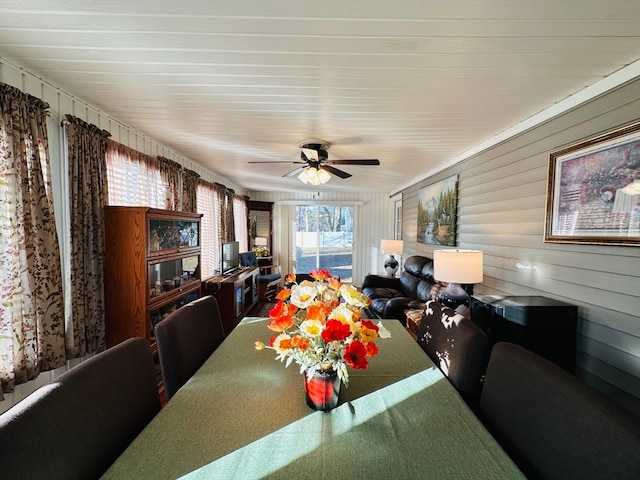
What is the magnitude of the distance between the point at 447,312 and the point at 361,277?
5.38 m

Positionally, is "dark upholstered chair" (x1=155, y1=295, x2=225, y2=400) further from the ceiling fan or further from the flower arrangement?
the ceiling fan

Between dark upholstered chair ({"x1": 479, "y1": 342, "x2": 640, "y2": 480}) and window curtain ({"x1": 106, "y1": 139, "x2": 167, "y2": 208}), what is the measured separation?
117 inches

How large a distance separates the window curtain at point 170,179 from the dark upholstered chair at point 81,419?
2.45 m

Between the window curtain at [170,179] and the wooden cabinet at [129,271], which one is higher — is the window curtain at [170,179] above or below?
above

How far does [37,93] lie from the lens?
1793 millimetres

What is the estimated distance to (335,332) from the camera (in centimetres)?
87

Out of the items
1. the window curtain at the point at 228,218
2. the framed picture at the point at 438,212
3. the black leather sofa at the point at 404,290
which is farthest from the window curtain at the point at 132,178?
the framed picture at the point at 438,212

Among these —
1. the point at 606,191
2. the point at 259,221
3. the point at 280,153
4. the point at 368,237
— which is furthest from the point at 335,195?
the point at 606,191

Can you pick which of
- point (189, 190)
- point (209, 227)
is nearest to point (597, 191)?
point (189, 190)

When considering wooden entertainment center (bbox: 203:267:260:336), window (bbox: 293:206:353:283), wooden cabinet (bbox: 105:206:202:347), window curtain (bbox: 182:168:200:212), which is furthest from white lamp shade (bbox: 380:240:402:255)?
wooden cabinet (bbox: 105:206:202:347)

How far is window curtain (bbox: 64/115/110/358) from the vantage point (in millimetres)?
2010

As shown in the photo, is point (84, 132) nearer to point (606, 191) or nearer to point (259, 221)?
point (606, 191)

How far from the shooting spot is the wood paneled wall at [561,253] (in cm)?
158

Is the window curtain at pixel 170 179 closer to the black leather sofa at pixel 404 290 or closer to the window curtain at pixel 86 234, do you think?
the window curtain at pixel 86 234
